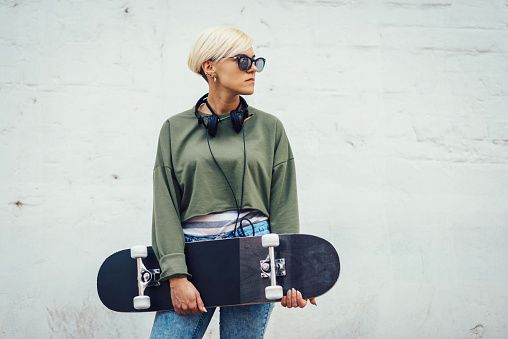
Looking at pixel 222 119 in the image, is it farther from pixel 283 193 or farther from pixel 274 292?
pixel 274 292

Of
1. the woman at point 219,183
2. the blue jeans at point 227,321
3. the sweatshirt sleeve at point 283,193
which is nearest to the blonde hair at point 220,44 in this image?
the woman at point 219,183

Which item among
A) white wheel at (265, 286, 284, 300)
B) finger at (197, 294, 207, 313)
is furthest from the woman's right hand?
white wheel at (265, 286, 284, 300)

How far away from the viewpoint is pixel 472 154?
3.41m

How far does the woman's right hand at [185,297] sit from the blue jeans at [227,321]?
0.20 ft

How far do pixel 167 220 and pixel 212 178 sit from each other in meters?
0.20

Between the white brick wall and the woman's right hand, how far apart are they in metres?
1.40

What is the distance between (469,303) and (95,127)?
2.37 metres

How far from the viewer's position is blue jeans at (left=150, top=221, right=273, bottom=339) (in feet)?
5.95

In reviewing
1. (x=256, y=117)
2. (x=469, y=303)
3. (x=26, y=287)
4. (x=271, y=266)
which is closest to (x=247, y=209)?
(x=271, y=266)

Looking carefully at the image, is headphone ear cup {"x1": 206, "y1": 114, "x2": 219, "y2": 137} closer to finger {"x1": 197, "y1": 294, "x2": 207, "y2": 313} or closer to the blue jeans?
the blue jeans

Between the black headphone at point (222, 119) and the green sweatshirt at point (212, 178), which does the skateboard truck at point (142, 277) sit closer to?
the green sweatshirt at point (212, 178)

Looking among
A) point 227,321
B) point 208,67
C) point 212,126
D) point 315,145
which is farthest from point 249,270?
point 315,145

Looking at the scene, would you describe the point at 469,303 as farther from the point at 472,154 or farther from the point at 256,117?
the point at 256,117

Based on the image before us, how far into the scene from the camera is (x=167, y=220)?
71.1 inches
